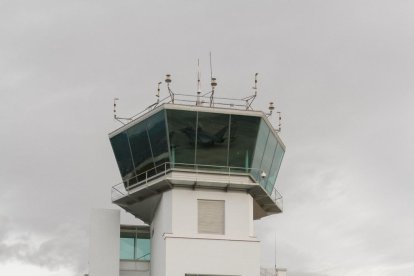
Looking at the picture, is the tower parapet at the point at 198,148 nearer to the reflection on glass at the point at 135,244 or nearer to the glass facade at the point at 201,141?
the glass facade at the point at 201,141

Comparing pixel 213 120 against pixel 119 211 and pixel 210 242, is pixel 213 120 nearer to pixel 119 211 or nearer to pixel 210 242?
pixel 210 242

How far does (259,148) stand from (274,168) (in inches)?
117

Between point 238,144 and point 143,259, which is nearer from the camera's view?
point 238,144

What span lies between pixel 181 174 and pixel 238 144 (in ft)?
11.2

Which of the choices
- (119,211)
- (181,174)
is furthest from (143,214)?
(181,174)

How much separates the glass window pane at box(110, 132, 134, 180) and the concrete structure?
565 mm

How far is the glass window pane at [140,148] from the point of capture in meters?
45.6

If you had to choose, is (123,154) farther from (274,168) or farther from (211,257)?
(274,168)

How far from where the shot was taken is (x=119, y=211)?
1961 inches

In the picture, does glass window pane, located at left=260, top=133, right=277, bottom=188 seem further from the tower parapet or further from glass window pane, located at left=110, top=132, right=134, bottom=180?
glass window pane, located at left=110, top=132, right=134, bottom=180

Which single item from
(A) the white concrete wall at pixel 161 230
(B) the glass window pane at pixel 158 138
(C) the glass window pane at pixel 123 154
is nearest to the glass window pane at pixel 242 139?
(B) the glass window pane at pixel 158 138

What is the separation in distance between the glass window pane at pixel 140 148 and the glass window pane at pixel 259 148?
549 centimetres

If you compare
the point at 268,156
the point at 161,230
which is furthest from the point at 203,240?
the point at 268,156
